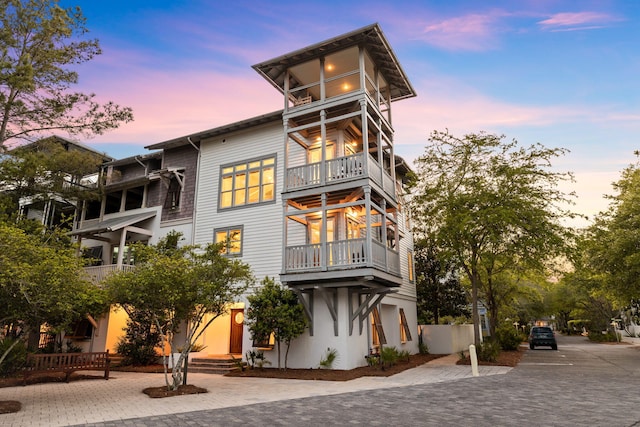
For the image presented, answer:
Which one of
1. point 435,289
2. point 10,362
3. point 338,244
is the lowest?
point 10,362

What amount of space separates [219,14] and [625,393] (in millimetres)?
18946

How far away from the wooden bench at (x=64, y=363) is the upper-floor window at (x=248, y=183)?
8.33 meters

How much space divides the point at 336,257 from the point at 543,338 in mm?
21424

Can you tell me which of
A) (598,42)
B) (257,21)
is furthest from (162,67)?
(598,42)

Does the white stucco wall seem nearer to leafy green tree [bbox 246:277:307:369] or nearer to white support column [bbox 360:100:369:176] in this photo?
leafy green tree [bbox 246:277:307:369]

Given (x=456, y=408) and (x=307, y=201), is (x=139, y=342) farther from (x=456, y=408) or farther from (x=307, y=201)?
(x=456, y=408)

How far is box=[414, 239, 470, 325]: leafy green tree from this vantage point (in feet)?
84.4

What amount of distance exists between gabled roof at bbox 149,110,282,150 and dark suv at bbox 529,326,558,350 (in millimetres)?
23948

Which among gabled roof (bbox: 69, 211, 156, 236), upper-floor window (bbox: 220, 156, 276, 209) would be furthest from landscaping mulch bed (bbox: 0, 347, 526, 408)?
upper-floor window (bbox: 220, 156, 276, 209)

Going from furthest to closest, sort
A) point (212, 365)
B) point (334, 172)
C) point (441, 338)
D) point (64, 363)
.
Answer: point (441, 338) < point (212, 365) < point (334, 172) < point (64, 363)

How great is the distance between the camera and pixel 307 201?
53.5 feet

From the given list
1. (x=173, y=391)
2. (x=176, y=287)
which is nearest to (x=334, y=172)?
(x=176, y=287)

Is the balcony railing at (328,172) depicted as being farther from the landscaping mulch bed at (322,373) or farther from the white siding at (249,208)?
the landscaping mulch bed at (322,373)

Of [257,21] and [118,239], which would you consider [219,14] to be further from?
[118,239]
